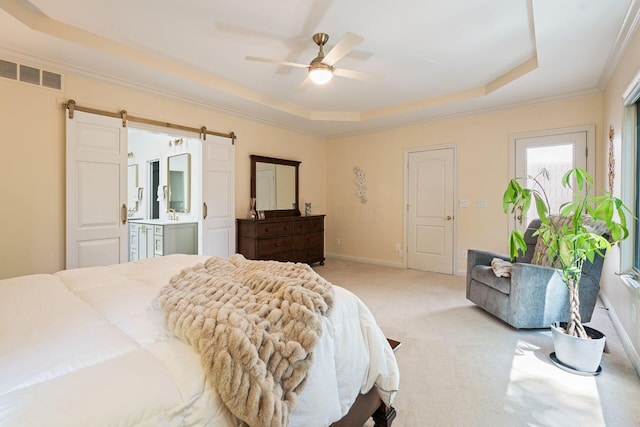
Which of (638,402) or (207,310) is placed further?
(638,402)

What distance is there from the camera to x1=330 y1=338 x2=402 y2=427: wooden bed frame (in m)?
1.32

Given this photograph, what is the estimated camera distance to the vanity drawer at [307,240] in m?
5.05

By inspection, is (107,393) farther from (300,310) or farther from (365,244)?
(365,244)

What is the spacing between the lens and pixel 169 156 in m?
5.22

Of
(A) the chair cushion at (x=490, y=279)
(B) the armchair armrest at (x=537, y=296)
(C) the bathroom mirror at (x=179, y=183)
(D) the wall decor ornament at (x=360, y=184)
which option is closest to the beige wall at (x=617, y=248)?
(B) the armchair armrest at (x=537, y=296)

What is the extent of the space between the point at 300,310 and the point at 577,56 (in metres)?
3.50

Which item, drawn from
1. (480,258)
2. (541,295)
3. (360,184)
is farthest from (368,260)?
(541,295)

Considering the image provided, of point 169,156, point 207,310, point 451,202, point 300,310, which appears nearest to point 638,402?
point 300,310

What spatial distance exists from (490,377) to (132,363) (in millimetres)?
2142

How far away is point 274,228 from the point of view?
4.68 meters

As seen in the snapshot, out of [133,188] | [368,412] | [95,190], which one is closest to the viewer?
[368,412]

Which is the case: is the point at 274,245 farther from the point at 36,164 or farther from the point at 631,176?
the point at 631,176

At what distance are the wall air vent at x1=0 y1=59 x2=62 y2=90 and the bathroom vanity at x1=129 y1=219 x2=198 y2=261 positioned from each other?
2.00m

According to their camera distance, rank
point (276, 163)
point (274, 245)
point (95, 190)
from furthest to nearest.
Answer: point (276, 163) → point (274, 245) → point (95, 190)
